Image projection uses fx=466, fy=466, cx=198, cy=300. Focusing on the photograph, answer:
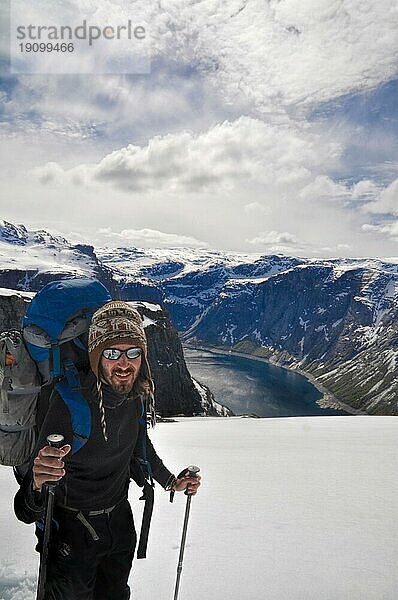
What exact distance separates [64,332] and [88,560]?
1690 millimetres

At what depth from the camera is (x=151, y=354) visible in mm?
102438

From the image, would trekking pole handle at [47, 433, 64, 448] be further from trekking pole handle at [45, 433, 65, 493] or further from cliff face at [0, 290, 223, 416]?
cliff face at [0, 290, 223, 416]

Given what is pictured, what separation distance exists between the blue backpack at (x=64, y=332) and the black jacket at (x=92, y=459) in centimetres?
7

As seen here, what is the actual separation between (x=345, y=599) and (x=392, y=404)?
21190 cm

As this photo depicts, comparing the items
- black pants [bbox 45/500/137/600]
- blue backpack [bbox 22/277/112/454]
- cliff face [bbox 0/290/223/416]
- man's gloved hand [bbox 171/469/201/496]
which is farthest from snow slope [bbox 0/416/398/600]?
cliff face [bbox 0/290/223/416]

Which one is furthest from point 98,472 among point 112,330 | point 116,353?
point 112,330

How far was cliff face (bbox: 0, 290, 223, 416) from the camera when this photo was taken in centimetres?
10038

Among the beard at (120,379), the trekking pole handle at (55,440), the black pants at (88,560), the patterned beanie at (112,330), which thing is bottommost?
the black pants at (88,560)

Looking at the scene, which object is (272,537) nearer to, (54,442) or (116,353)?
(116,353)

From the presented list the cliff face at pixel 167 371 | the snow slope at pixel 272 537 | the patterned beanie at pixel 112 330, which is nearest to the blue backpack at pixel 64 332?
the patterned beanie at pixel 112 330

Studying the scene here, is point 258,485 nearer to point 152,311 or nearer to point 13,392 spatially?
point 13,392

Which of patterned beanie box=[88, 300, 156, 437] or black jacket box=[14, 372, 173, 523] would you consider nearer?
black jacket box=[14, 372, 173, 523]

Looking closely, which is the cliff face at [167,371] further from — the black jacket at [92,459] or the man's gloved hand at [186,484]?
the black jacket at [92,459]

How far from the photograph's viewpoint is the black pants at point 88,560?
133 inches
